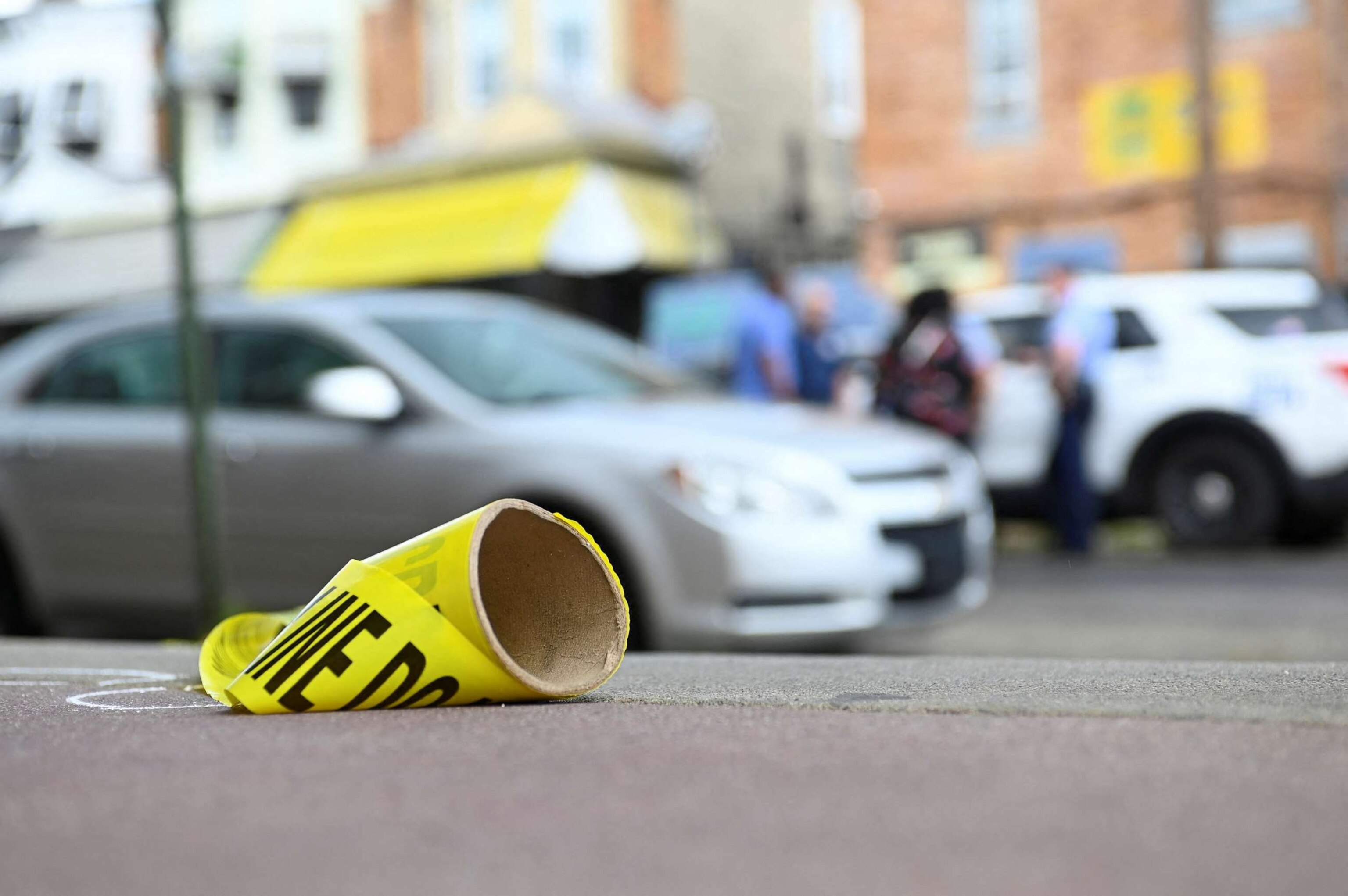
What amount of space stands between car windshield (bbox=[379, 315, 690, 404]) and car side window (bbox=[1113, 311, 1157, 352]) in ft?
14.6

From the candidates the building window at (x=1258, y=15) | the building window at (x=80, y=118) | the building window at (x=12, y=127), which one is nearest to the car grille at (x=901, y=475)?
the building window at (x=1258, y=15)

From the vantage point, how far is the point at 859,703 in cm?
391

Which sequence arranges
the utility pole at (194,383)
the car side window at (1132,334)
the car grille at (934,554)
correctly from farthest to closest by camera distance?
the car side window at (1132,334) → the utility pole at (194,383) → the car grille at (934,554)

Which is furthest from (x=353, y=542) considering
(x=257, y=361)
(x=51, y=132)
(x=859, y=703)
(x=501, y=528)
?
(x=51, y=132)

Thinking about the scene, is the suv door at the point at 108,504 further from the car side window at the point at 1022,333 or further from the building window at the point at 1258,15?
the building window at the point at 1258,15

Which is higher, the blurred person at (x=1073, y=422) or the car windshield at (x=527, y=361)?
the car windshield at (x=527, y=361)

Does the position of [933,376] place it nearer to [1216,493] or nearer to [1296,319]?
[1216,493]

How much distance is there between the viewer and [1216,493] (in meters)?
10.8

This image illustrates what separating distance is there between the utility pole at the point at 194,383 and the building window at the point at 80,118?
65.5 ft

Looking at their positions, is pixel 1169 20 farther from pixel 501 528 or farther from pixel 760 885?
pixel 760 885

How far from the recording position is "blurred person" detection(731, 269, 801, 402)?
11.3 m

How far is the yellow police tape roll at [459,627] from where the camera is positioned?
3.75 m

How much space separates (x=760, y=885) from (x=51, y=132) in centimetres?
2663

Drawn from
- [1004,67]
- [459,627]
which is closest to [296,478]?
[459,627]
